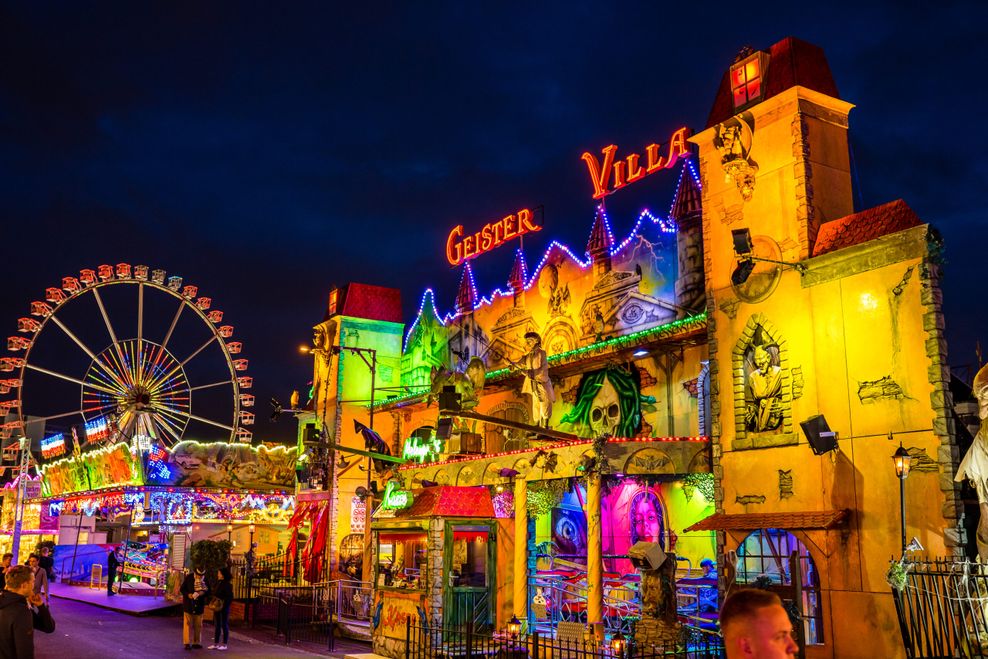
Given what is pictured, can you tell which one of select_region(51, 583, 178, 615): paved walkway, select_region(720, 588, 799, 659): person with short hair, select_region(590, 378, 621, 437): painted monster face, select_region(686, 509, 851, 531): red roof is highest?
select_region(590, 378, 621, 437): painted monster face

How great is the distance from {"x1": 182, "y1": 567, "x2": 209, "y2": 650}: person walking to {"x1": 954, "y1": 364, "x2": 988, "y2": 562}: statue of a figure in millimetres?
14703

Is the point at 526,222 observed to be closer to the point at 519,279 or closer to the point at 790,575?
the point at 519,279

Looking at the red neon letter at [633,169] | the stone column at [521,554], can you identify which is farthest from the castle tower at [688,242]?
the stone column at [521,554]

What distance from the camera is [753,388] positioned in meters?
17.6

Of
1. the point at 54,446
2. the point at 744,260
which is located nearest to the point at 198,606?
the point at 744,260

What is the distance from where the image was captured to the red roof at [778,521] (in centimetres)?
1523

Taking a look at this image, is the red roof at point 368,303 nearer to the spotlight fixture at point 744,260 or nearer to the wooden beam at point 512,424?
the wooden beam at point 512,424

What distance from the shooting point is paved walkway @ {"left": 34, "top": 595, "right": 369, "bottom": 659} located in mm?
18172

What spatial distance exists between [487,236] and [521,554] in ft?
44.1

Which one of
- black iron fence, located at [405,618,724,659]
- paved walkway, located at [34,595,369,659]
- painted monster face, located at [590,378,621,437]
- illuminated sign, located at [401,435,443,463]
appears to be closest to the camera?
black iron fence, located at [405,618,724,659]

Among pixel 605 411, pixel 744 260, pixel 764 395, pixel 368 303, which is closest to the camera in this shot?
pixel 744 260

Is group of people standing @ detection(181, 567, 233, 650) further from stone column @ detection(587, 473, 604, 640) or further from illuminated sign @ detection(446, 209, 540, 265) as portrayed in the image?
illuminated sign @ detection(446, 209, 540, 265)

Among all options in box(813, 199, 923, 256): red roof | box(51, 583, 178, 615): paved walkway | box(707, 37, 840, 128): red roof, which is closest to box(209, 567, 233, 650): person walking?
box(51, 583, 178, 615): paved walkway

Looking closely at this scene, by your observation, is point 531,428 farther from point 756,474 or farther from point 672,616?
point 672,616
